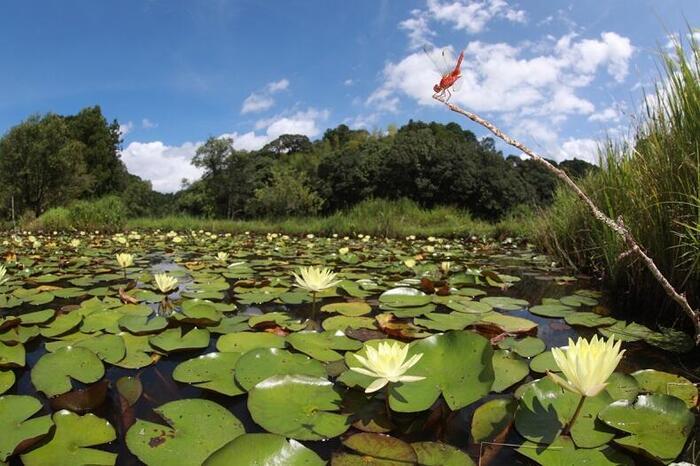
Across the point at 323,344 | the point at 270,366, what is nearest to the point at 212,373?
the point at 270,366

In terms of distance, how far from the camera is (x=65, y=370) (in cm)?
143

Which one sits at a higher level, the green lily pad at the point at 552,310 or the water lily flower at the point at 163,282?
the water lily flower at the point at 163,282

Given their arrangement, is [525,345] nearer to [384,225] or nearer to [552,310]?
[552,310]

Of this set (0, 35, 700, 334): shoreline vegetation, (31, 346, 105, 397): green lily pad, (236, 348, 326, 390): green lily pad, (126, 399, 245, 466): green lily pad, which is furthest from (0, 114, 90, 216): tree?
(126, 399, 245, 466): green lily pad

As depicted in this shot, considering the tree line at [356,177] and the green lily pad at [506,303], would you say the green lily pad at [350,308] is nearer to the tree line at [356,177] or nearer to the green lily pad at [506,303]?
the green lily pad at [506,303]

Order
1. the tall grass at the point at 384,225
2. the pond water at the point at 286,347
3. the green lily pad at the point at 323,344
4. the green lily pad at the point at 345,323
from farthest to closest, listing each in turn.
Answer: the tall grass at the point at 384,225 → the green lily pad at the point at 345,323 → the green lily pad at the point at 323,344 → the pond water at the point at 286,347

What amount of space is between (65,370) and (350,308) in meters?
1.35

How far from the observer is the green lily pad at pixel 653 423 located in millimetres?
991

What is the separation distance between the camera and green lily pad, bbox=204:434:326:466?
36.2 inches

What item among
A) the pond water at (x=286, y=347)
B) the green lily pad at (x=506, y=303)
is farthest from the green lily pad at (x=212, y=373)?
the green lily pad at (x=506, y=303)

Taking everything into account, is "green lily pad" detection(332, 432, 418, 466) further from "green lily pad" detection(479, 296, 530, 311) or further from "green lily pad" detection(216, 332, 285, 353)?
"green lily pad" detection(479, 296, 530, 311)

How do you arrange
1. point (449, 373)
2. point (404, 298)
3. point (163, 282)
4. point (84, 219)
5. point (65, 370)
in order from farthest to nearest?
point (84, 219), point (404, 298), point (163, 282), point (65, 370), point (449, 373)

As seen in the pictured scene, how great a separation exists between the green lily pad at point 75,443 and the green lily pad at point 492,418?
2.94 ft

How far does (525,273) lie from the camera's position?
392 centimetres
